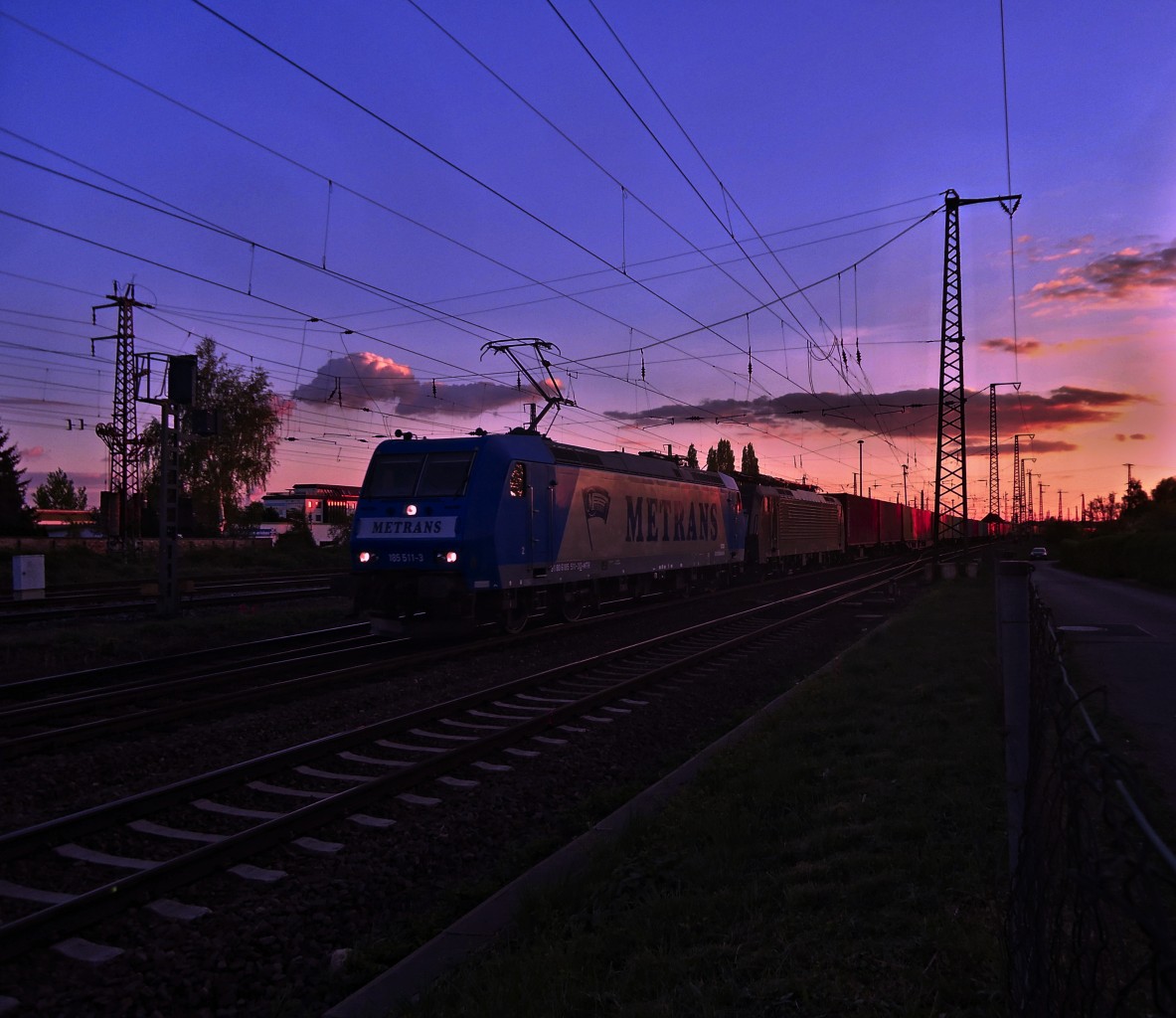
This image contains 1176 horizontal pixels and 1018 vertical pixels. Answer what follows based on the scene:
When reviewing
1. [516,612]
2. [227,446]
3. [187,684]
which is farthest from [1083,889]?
[227,446]

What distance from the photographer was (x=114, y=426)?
1560 inches

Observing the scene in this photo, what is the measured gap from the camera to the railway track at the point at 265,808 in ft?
16.1

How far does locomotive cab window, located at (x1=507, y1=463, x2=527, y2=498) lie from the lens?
15.4 metres

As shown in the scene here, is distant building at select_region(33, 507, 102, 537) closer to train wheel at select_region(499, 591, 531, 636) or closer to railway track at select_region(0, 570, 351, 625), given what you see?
railway track at select_region(0, 570, 351, 625)

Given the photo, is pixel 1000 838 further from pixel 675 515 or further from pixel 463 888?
pixel 675 515

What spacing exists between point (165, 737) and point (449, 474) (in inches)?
296

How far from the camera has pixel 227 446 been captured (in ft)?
165

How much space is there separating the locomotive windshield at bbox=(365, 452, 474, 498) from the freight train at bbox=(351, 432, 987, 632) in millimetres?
20

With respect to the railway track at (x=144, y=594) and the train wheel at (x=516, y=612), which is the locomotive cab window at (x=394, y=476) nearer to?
the railway track at (x=144, y=594)

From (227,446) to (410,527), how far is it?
1548 inches

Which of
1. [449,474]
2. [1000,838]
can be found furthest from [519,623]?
Answer: [1000,838]

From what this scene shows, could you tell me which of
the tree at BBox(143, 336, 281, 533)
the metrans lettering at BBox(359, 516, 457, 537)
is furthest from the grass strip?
the tree at BBox(143, 336, 281, 533)

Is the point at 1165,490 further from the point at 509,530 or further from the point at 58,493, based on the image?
the point at 58,493

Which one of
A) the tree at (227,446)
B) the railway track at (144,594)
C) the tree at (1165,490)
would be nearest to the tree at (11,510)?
the tree at (227,446)
